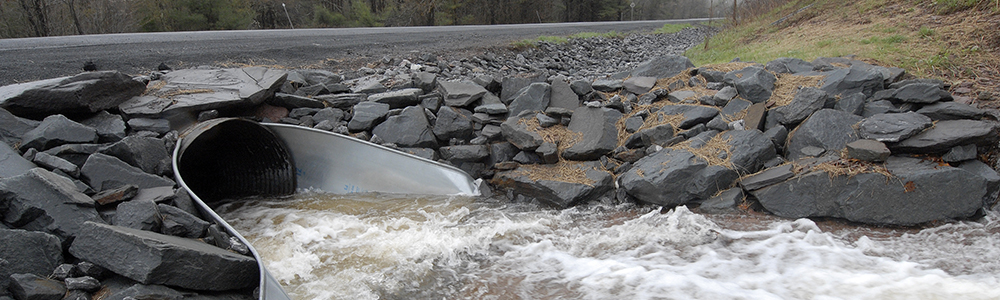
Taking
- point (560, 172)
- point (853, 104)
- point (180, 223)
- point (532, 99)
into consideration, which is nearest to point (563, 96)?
point (532, 99)

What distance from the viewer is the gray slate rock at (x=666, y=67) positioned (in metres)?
6.82

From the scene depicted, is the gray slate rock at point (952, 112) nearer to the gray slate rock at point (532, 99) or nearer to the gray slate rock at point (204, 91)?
the gray slate rock at point (532, 99)

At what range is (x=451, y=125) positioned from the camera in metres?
6.11

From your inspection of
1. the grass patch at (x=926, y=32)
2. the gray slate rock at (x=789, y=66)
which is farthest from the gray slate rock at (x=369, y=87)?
the grass patch at (x=926, y=32)

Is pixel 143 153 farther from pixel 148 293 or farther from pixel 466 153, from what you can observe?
pixel 466 153

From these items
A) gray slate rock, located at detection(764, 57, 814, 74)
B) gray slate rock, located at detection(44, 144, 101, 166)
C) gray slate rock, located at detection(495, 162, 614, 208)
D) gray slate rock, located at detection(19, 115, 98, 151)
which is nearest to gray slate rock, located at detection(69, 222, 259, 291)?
gray slate rock, located at detection(44, 144, 101, 166)

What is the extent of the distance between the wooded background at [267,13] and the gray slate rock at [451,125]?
54.9 ft

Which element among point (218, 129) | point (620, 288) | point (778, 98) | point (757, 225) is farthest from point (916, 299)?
point (218, 129)

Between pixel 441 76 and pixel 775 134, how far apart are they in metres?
4.56

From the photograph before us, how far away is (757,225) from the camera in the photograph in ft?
14.4

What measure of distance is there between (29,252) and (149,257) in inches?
25.7

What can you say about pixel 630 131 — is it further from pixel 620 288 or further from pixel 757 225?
pixel 620 288

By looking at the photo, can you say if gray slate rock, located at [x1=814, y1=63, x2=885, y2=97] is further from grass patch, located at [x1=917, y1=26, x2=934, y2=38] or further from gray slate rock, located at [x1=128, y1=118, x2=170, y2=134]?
gray slate rock, located at [x1=128, y1=118, x2=170, y2=134]

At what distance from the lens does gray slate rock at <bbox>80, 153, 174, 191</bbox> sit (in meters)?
3.79
